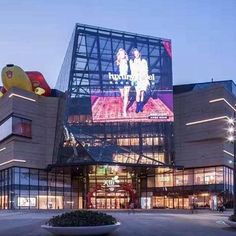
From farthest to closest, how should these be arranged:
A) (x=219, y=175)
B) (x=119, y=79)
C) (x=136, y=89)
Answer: (x=136, y=89) < (x=119, y=79) < (x=219, y=175)

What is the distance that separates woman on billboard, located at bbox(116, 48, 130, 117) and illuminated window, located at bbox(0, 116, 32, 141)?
1771cm

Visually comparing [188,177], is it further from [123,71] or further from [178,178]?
[123,71]

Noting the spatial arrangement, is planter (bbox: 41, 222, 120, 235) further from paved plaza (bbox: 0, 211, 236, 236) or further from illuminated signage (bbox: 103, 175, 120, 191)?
illuminated signage (bbox: 103, 175, 120, 191)

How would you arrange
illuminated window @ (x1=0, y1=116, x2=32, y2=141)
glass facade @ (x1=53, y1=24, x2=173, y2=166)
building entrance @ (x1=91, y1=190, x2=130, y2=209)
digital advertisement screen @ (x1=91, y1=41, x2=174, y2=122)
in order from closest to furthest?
1. glass facade @ (x1=53, y1=24, x2=173, y2=166)
2. illuminated window @ (x1=0, y1=116, x2=32, y2=141)
3. digital advertisement screen @ (x1=91, y1=41, x2=174, y2=122)
4. building entrance @ (x1=91, y1=190, x2=130, y2=209)

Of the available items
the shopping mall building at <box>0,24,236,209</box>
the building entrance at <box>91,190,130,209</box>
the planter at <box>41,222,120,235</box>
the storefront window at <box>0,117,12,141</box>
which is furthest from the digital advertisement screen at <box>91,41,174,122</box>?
the planter at <box>41,222,120,235</box>

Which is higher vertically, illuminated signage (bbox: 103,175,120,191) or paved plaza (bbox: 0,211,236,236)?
illuminated signage (bbox: 103,175,120,191)

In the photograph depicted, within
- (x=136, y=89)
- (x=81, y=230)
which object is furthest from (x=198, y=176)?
(x=81, y=230)

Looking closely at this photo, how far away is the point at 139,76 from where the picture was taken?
9844cm

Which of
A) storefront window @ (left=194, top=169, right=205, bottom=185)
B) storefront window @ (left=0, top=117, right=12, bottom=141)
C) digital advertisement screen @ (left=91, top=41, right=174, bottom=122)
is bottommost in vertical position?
storefront window @ (left=194, top=169, right=205, bottom=185)

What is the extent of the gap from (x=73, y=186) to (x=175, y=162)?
801 inches

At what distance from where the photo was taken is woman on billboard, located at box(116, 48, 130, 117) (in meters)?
96.5

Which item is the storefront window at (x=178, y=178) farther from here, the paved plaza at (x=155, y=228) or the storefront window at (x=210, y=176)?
the paved plaza at (x=155, y=228)

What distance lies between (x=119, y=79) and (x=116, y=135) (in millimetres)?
10357

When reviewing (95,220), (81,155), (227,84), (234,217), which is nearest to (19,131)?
(81,155)
